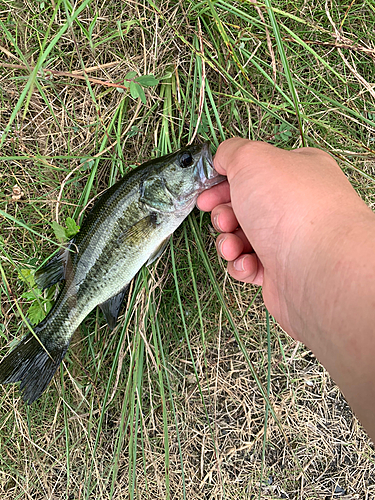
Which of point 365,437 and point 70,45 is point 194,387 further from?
point 70,45

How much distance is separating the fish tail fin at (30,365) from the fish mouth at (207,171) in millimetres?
1445

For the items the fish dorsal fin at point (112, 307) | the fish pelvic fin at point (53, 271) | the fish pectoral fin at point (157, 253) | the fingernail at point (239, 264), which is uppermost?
the fish pelvic fin at point (53, 271)

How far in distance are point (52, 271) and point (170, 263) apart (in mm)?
842

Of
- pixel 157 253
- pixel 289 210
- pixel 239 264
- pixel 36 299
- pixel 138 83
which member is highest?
pixel 138 83

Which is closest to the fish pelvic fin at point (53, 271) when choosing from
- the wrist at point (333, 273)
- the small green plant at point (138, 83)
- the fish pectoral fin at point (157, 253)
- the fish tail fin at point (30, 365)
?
the fish tail fin at point (30, 365)

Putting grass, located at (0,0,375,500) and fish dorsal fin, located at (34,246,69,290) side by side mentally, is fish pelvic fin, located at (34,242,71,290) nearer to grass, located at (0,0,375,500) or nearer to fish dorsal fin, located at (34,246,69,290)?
fish dorsal fin, located at (34,246,69,290)

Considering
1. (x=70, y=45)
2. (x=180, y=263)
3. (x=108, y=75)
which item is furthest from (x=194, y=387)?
(x=70, y=45)

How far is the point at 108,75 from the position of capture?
2.54 metres

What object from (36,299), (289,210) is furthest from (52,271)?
(289,210)

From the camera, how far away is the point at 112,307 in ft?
7.88

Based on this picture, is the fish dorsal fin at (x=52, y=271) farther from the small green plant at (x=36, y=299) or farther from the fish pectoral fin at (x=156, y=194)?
the fish pectoral fin at (x=156, y=194)

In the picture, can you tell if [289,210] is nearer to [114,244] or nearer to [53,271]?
[114,244]

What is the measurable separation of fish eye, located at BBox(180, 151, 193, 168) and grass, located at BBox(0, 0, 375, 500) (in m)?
0.22

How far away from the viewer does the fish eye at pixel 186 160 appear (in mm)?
2090
